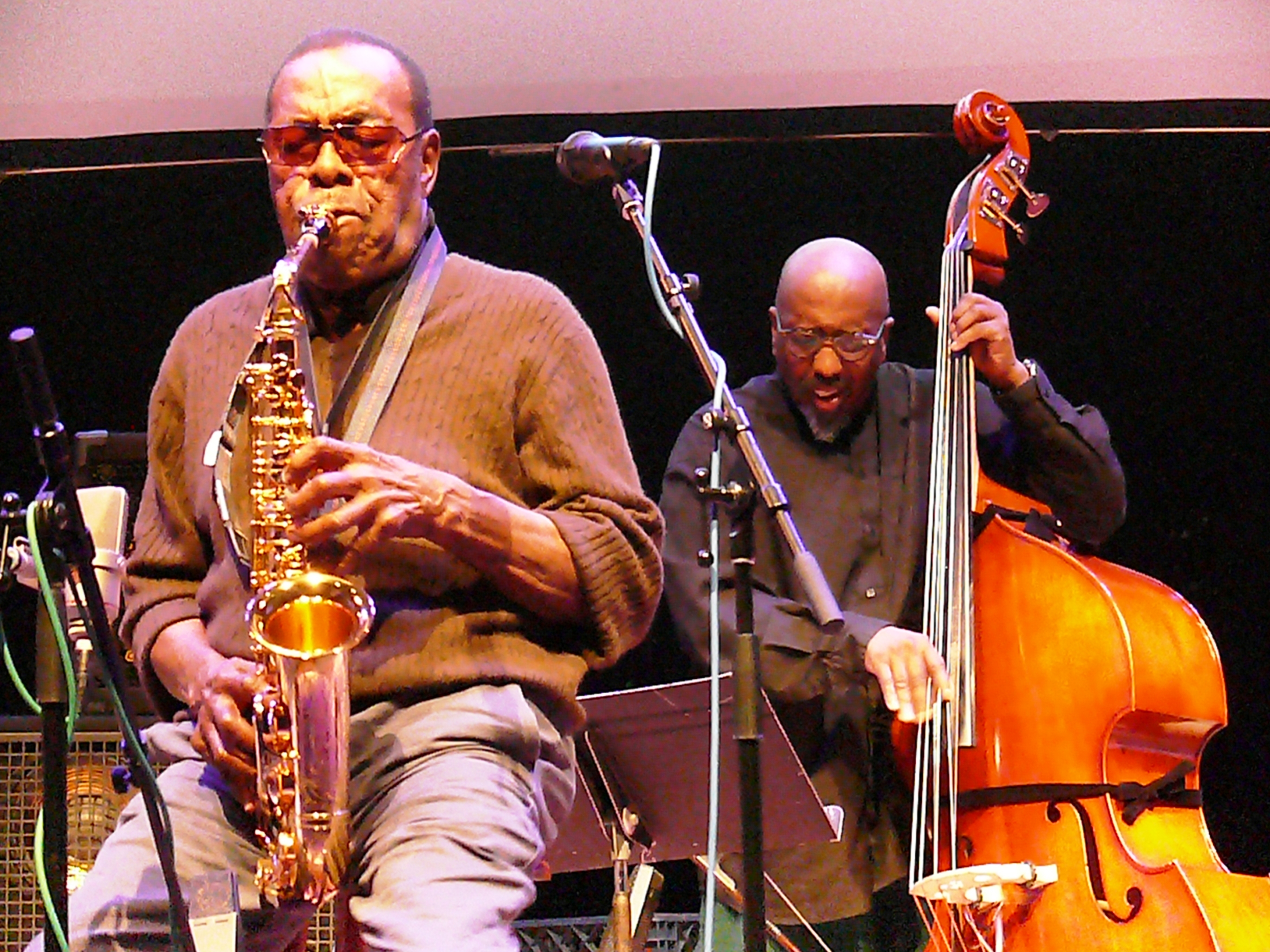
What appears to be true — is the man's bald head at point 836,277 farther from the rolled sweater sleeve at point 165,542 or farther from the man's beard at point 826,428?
the rolled sweater sleeve at point 165,542

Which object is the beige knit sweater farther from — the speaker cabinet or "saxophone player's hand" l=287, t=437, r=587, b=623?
the speaker cabinet

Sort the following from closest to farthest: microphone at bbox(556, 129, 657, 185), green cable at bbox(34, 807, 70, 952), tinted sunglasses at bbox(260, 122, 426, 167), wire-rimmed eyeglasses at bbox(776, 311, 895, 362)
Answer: green cable at bbox(34, 807, 70, 952)
tinted sunglasses at bbox(260, 122, 426, 167)
microphone at bbox(556, 129, 657, 185)
wire-rimmed eyeglasses at bbox(776, 311, 895, 362)

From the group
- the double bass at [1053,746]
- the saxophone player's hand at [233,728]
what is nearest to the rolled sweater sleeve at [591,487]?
the saxophone player's hand at [233,728]

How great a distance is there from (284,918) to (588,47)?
8.32 ft

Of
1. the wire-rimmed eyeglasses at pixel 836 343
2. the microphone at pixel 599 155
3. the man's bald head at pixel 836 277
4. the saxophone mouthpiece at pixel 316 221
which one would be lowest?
the saxophone mouthpiece at pixel 316 221

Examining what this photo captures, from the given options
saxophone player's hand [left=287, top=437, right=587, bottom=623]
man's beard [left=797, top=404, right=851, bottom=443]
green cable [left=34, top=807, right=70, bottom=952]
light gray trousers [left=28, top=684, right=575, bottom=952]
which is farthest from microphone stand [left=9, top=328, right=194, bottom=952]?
man's beard [left=797, top=404, right=851, bottom=443]

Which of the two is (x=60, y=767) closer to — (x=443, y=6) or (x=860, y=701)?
(x=860, y=701)

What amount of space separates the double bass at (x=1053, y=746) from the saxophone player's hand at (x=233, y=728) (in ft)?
4.01

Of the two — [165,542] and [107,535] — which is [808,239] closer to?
[107,535]

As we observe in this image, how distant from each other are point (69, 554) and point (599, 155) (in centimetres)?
111

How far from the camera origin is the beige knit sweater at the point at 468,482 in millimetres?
2227

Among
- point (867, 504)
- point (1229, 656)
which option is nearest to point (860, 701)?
point (867, 504)

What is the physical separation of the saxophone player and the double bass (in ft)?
2.96

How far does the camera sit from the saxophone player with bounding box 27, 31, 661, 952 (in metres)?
2.06
